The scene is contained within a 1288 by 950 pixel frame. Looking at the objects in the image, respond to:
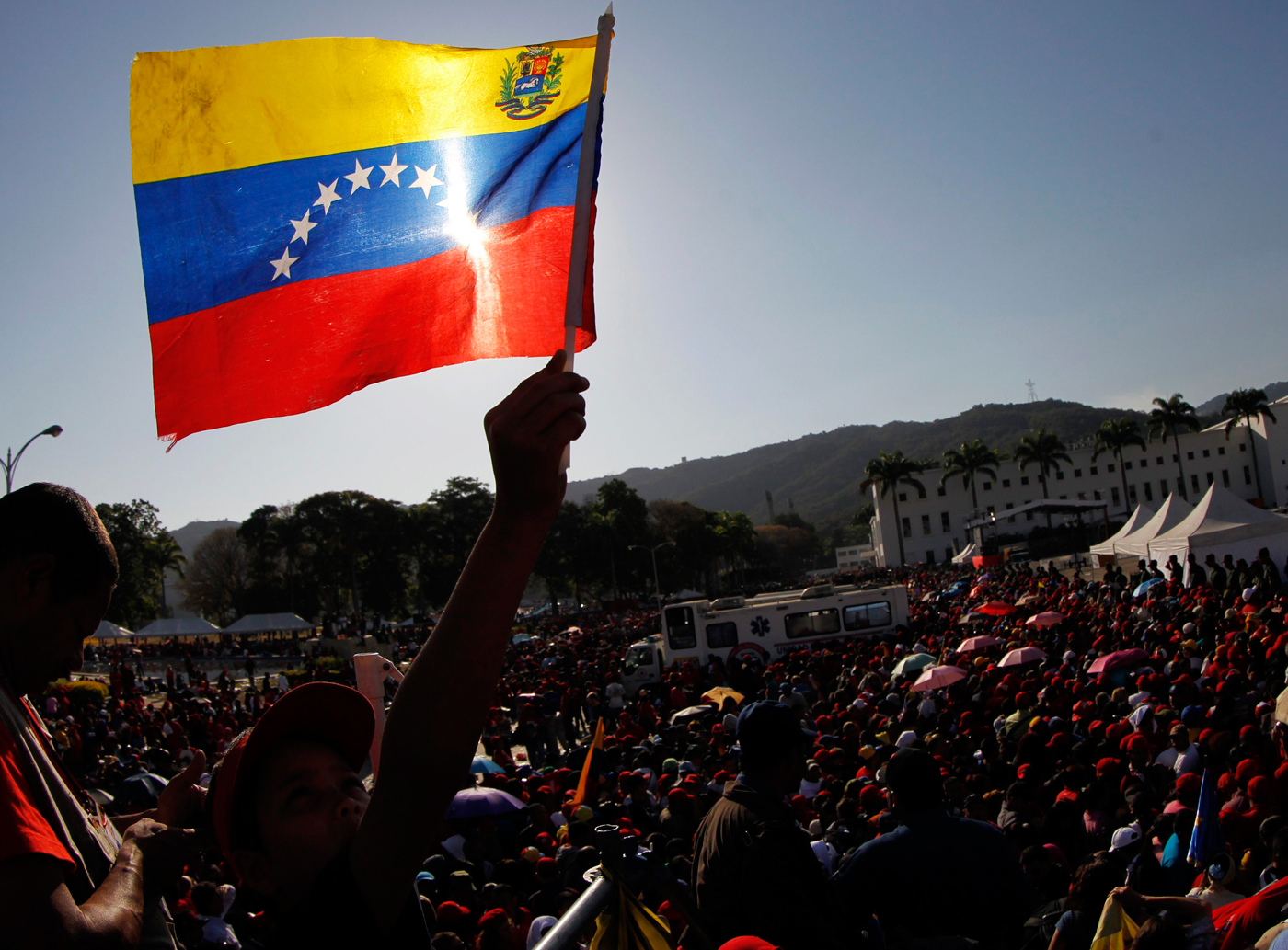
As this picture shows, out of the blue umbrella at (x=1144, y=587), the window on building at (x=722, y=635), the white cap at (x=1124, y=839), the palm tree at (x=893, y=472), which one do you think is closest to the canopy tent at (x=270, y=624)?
the window on building at (x=722, y=635)

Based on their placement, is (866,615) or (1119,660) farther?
(866,615)

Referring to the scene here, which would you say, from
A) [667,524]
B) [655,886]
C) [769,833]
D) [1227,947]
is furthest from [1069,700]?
[667,524]

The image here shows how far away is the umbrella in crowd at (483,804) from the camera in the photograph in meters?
7.76

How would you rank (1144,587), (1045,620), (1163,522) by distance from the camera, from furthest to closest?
(1163,522) < (1144,587) < (1045,620)

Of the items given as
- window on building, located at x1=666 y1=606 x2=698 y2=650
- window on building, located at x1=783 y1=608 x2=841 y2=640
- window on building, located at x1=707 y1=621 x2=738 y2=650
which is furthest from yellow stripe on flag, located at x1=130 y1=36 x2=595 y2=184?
window on building, located at x1=783 y1=608 x2=841 y2=640

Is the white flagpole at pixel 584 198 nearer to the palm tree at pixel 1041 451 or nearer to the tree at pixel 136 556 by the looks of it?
the tree at pixel 136 556

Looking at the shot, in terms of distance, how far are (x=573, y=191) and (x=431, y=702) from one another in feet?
8.25

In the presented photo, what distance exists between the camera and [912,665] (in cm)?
1463

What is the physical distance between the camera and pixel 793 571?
413 feet

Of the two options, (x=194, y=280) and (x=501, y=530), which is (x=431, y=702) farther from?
(x=194, y=280)

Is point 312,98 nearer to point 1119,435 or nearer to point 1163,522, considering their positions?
point 1163,522

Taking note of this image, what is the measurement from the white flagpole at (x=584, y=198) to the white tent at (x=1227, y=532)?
2132cm

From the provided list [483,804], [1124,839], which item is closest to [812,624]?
[483,804]

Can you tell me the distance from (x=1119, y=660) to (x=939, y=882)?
377 inches
